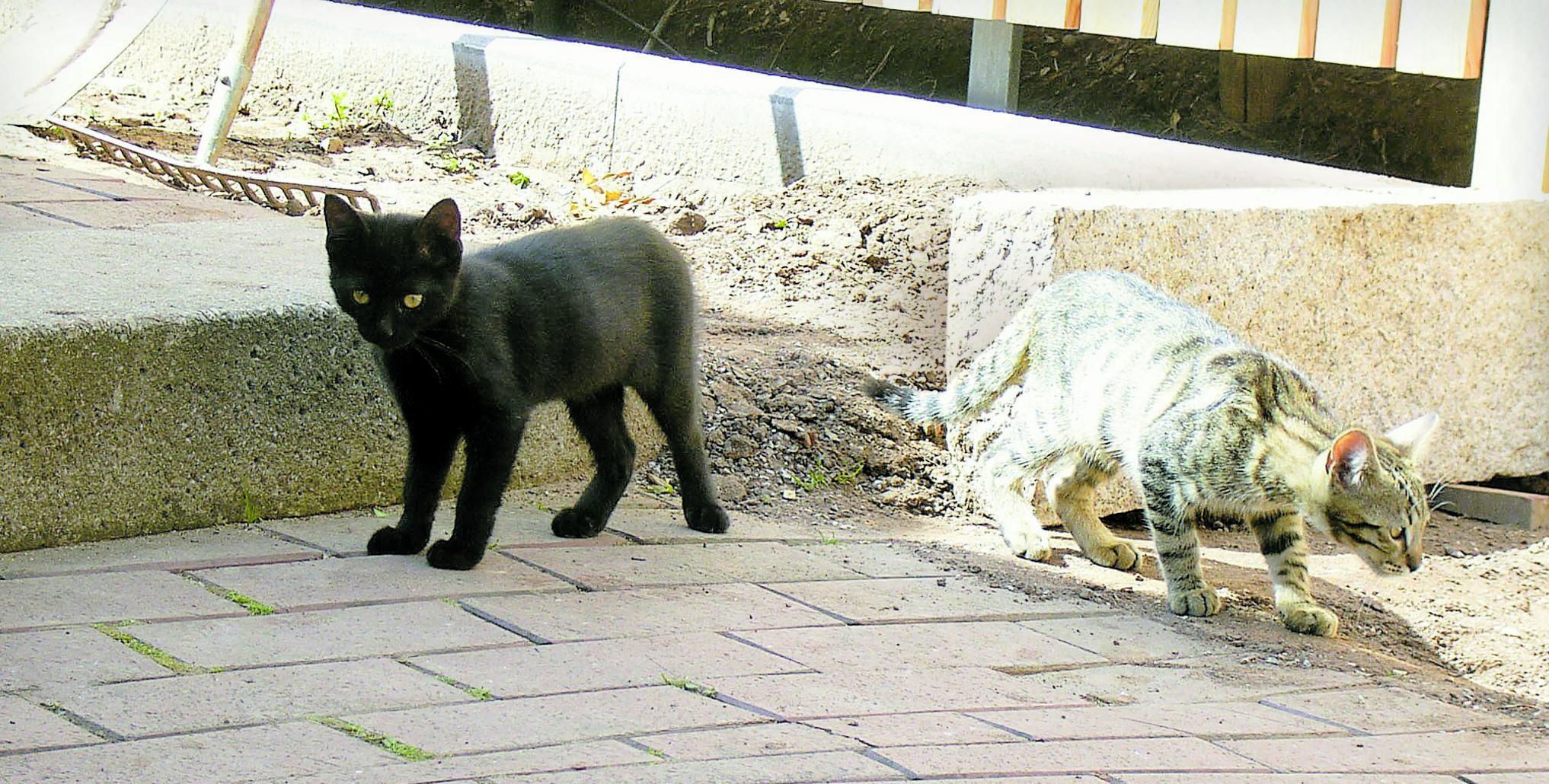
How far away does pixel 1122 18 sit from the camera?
→ 20.3 feet

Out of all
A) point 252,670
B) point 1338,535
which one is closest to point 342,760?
point 252,670

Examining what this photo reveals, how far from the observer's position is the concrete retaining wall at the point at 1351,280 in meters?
4.79

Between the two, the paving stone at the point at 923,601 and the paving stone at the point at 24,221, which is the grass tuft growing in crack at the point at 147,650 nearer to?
the paving stone at the point at 923,601

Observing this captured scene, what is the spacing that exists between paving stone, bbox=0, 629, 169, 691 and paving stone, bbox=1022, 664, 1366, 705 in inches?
68.6

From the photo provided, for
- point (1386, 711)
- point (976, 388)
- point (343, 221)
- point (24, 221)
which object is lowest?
point (1386, 711)

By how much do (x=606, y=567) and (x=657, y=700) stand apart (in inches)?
37.0

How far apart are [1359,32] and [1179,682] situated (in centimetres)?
326

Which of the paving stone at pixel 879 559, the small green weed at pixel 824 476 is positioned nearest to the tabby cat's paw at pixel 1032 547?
the paving stone at pixel 879 559

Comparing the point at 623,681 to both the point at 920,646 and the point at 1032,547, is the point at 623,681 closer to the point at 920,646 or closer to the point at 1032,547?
the point at 920,646

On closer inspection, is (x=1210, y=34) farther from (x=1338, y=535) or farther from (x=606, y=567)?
(x=606, y=567)

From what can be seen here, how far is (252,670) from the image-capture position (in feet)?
9.04

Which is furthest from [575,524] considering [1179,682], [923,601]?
[1179,682]

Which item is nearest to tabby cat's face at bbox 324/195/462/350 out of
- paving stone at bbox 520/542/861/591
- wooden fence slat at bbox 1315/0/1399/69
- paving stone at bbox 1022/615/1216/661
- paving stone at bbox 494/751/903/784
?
paving stone at bbox 520/542/861/591

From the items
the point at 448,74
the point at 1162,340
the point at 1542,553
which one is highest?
the point at 448,74
